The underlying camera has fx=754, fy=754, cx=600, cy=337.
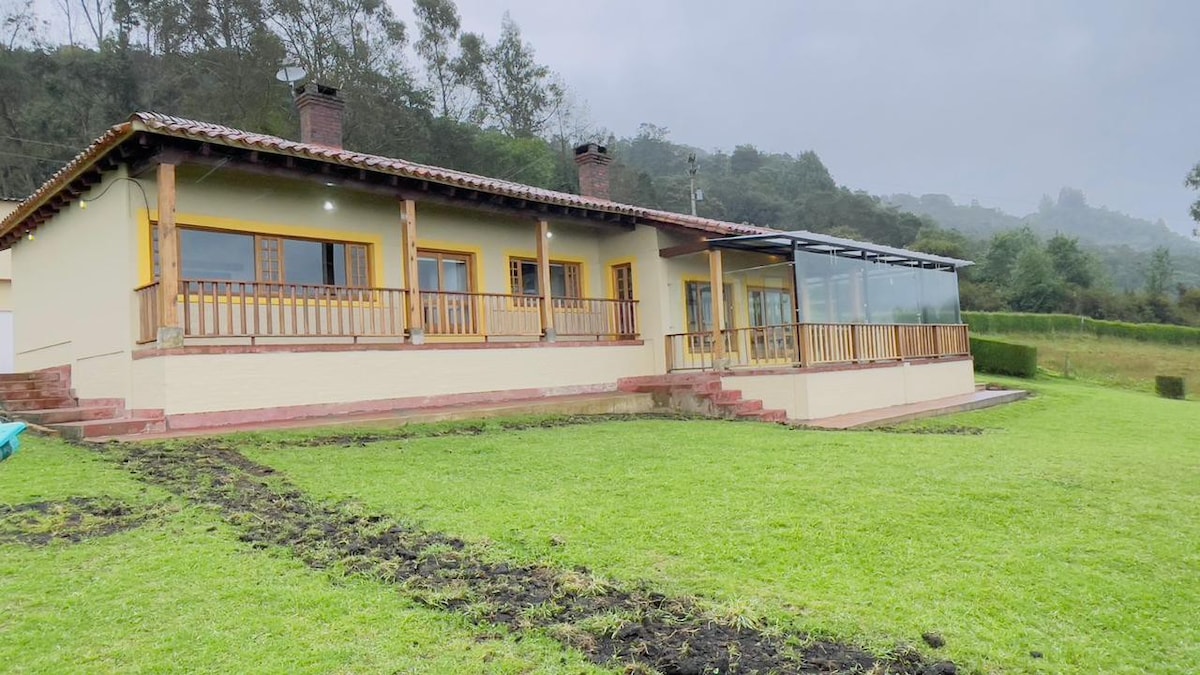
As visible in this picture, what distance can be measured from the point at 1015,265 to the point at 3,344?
45.4m

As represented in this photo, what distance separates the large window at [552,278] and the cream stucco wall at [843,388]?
3.90 m

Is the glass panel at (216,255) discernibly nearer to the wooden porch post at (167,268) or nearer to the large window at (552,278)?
the wooden porch post at (167,268)

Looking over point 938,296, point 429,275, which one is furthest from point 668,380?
point 938,296

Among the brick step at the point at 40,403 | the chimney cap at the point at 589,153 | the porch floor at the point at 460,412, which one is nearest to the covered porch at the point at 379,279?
the porch floor at the point at 460,412

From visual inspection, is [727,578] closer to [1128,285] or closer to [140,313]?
[140,313]

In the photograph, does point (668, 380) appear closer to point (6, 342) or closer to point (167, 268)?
point (167, 268)

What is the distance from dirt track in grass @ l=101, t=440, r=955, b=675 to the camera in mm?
2875

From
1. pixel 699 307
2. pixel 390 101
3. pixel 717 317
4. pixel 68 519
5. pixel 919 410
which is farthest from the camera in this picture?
pixel 390 101

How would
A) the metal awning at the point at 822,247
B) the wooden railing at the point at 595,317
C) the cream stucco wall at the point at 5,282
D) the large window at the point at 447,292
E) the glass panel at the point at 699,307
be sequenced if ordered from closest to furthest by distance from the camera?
1. the large window at the point at 447,292
2. the metal awning at the point at 822,247
3. the wooden railing at the point at 595,317
4. the glass panel at the point at 699,307
5. the cream stucco wall at the point at 5,282

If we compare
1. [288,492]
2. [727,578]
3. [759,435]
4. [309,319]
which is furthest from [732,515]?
[309,319]

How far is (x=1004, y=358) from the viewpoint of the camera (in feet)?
72.0

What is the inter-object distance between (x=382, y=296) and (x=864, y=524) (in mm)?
8571

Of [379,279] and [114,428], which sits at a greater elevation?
[379,279]

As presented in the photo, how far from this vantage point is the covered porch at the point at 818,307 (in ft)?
41.8
